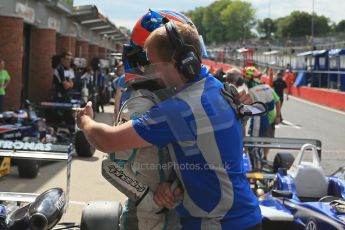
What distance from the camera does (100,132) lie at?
201cm

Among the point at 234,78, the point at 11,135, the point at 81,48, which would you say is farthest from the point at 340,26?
the point at 11,135

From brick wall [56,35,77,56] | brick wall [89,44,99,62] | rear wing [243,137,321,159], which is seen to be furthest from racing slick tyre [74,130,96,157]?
brick wall [89,44,99,62]

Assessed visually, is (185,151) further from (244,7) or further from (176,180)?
(244,7)

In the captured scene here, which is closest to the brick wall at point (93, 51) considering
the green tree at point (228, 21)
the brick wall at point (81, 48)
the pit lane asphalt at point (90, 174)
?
the brick wall at point (81, 48)

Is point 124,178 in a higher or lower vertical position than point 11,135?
higher

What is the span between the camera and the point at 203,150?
2.03m

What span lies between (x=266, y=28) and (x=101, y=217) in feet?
483

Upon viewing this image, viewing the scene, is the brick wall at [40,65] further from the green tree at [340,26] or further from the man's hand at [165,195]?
the green tree at [340,26]

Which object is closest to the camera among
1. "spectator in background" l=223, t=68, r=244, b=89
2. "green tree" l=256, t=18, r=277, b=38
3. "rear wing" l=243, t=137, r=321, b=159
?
"rear wing" l=243, t=137, r=321, b=159

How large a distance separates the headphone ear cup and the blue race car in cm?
218

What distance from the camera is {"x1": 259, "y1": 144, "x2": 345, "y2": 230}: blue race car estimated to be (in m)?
4.06

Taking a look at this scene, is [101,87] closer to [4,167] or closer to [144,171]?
[4,167]

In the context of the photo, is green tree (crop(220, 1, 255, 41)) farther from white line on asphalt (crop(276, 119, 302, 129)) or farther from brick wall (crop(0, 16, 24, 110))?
brick wall (crop(0, 16, 24, 110))

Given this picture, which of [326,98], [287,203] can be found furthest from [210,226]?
[326,98]
